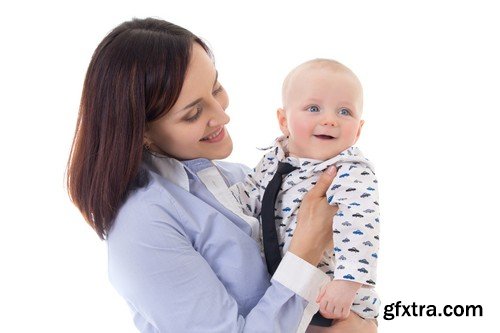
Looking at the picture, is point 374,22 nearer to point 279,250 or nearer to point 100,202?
point 279,250

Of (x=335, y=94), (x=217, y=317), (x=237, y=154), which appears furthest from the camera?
(x=237, y=154)

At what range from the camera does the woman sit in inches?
71.1

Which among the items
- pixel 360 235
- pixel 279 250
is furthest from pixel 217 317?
pixel 360 235

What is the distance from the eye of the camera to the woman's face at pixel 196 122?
74.3 inches

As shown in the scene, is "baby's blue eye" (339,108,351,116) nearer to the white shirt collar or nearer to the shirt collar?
the shirt collar

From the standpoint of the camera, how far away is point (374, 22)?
139 inches

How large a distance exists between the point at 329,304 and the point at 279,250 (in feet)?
0.70

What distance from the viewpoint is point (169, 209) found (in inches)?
73.4

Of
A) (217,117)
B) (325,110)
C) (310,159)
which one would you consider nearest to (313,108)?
(325,110)

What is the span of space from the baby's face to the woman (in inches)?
3.9

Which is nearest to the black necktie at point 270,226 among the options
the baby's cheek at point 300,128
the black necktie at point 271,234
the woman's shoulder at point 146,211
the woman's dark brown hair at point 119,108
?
the black necktie at point 271,234

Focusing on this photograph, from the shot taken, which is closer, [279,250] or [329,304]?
[329,304]

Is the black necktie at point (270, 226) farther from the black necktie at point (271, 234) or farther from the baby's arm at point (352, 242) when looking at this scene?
the baby's arm at point (352, 242)

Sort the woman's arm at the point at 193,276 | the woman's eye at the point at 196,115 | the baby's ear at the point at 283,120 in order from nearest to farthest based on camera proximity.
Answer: the woman's arm at the point at 193,276 < the woman's eye at the point at 196,115 < the baby's ear at the point at 283,120
